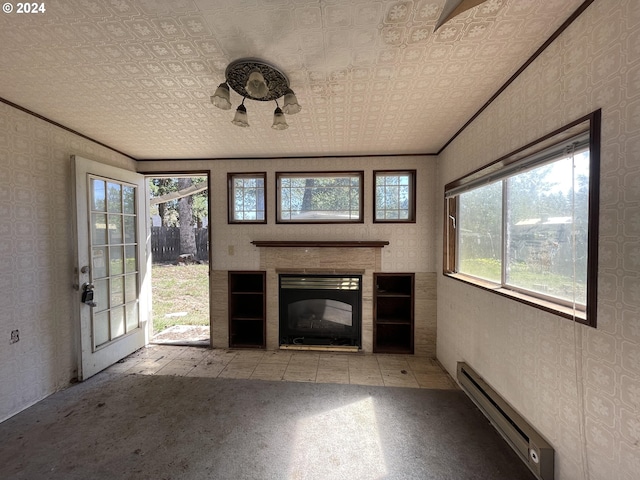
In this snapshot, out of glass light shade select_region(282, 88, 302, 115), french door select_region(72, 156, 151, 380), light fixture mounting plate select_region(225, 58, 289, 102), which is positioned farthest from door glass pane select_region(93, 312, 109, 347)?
glass light shade select_region(282, 88, 302, 115)

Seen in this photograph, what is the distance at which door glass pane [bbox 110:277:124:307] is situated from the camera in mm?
2564

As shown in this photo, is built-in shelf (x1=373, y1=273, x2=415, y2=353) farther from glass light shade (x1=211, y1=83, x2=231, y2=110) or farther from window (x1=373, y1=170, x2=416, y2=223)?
glass light shade (x1=211, y1=83, x2=231, y2=110)

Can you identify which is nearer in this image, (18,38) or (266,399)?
(18,38)

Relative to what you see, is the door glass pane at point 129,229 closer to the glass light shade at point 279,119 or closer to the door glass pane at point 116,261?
the door glass pane at point 116,261

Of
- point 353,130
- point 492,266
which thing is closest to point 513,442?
point 492,266

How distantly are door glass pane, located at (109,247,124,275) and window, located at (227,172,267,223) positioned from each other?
123cm

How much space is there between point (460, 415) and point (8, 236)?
143 inches

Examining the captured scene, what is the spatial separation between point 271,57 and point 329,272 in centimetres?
214

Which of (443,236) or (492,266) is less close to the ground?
(443,236)

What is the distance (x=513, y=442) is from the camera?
1452 mm

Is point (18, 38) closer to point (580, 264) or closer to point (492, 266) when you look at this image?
point (580, 264)

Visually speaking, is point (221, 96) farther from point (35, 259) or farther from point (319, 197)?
point (35, 259)

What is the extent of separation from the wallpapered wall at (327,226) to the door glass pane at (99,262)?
3.42 feet

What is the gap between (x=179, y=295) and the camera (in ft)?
16.4
